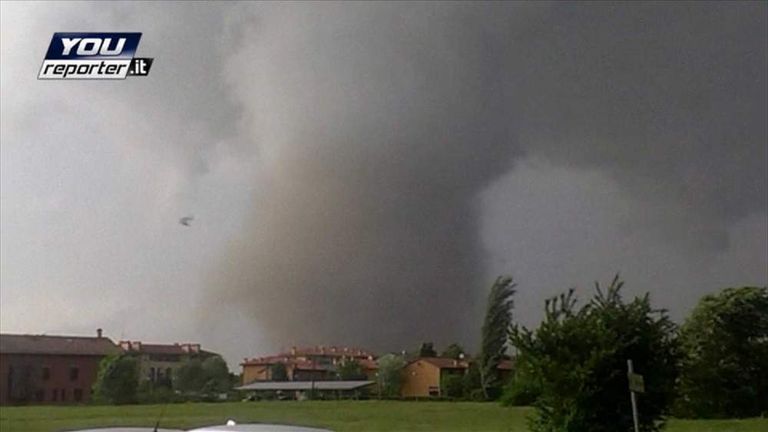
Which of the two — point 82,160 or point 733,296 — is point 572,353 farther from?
point 82,160

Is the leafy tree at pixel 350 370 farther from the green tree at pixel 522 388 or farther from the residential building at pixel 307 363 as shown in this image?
the green tree at pixel 522 388

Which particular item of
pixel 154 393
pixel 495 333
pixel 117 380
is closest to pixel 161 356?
pixel 154 393

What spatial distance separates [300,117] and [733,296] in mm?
4538

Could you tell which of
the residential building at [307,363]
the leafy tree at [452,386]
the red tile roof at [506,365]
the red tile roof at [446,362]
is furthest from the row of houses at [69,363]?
the red tile roof at [506,365]

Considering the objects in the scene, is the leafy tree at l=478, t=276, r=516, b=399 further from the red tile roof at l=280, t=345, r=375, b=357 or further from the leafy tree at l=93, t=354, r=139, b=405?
the leafy tree at l=93, t=354, r=139, b=405

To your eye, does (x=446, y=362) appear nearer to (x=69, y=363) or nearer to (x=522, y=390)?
(x=522, y=390)

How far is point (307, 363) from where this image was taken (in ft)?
31.8

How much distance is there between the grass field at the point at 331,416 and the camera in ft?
28.4

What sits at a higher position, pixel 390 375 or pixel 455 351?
pixel 455 351

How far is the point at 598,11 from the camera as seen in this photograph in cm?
952

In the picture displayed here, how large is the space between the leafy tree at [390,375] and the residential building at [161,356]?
177cm

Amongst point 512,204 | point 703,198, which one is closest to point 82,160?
point 512,204

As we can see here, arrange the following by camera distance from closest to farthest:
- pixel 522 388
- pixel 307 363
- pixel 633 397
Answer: pixel 633 397, pixel 522 388, pixel 307 363

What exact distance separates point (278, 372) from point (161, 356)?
1.23 m
